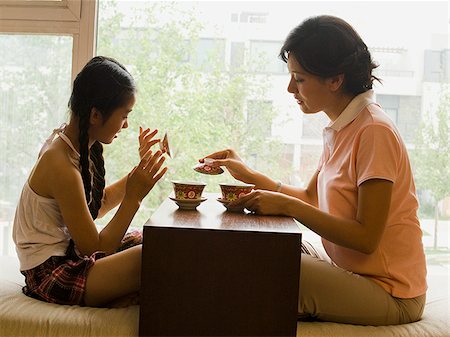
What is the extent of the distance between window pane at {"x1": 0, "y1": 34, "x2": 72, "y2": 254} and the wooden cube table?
1.23 meters

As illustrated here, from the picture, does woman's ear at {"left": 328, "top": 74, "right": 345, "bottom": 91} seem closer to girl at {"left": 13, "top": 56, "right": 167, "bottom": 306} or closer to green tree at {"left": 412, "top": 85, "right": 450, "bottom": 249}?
girl at {"left": 13, "top": 56, "right": 167, "bottom": 306}

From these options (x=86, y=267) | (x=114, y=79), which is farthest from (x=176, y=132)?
(x=86, y=267)

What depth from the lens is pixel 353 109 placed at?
1723 mm

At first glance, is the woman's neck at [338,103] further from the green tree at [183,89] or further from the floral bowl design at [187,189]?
the green tree at [183,89]

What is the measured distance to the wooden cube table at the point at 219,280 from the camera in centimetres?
143

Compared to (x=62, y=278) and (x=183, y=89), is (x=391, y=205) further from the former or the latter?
(x=183, y=89)

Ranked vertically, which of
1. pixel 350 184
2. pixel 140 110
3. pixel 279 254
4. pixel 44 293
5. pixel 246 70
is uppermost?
pixel 246 70

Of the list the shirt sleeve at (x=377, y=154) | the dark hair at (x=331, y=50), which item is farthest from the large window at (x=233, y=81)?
the shirt sleeve at (x=377, y=154)

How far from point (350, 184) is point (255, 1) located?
112 cm

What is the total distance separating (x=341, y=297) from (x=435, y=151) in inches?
44.0

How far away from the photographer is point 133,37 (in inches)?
100

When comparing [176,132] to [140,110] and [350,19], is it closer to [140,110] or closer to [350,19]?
[140,110]

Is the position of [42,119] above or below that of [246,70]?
below

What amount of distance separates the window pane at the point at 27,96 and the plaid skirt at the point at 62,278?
0.90 meters
